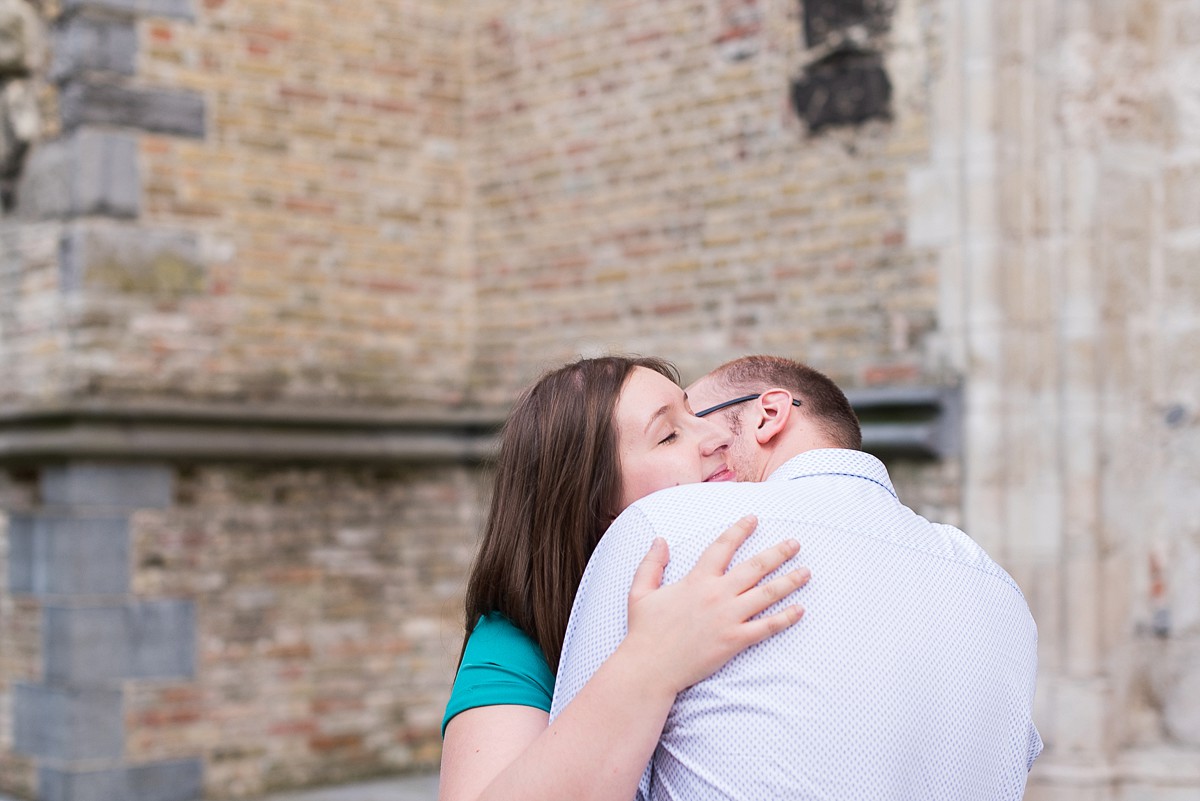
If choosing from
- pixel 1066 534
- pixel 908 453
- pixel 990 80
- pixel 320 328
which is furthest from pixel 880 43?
pixel 320 328

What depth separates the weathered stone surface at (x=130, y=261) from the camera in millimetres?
6375

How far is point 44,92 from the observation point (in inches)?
263

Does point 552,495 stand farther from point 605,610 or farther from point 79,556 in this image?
point 79,556

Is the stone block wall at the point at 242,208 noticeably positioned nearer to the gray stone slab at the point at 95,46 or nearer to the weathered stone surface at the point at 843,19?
the gray stone slab at the point at 95,46

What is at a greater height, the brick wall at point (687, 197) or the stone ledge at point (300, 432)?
the brick wall at point (687, 197)

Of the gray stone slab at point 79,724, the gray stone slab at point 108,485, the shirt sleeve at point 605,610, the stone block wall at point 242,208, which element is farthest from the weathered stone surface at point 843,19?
the shirt sleeve at point 605,610

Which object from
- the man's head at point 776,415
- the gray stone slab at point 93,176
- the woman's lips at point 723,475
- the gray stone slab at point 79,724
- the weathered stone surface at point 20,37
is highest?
the weathered stone surface at point 20,37

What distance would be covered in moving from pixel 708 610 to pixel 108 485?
17.5 ft

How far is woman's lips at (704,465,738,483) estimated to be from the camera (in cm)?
205

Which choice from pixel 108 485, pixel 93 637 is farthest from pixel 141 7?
pixel 93 637

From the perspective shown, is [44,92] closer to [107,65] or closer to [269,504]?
[107,65]

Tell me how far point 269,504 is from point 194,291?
3.56ft

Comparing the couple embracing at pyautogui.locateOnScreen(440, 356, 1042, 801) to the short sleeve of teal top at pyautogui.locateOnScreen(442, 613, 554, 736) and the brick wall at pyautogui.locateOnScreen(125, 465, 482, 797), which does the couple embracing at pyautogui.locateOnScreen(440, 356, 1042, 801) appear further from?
the brick wall at pyautogui.locateOnScreen(125, 465, 482, 797)

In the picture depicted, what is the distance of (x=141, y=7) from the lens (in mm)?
6539
